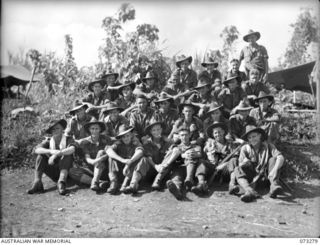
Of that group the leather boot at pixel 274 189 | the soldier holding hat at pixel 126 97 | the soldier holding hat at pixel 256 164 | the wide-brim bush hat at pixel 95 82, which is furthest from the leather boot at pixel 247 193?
the wide-brim bush hat at pixel 95 82

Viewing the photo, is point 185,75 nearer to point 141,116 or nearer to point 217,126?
point 141,116

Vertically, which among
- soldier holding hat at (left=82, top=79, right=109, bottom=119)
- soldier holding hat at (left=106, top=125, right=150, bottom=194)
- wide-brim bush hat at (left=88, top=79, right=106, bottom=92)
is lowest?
soldier holding hat at (left=106, top=125, right=150, bottom=194)

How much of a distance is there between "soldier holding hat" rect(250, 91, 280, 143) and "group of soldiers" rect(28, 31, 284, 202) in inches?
0.8

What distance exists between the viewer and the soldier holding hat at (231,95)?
8.45m

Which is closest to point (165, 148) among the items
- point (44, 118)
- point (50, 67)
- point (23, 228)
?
point (23, 228)

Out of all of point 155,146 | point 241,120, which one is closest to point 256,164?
point 241,120

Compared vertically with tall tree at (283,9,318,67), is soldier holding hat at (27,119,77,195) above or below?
below

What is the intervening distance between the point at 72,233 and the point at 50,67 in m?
9.05

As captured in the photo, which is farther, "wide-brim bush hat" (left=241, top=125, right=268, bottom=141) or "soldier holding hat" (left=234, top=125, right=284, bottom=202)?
"wide-brim bush hat" (left=241, top=125, right=268, bottom=141)

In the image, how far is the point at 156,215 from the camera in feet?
19.1

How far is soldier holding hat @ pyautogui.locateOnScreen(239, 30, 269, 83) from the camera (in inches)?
372

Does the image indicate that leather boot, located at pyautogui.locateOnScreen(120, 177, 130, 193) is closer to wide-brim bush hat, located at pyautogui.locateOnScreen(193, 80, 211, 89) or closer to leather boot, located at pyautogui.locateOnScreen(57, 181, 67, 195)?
leather boot, located at pyautogui.locateOnScreen(57, 181, 67, 195)

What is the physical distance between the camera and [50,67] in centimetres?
1323

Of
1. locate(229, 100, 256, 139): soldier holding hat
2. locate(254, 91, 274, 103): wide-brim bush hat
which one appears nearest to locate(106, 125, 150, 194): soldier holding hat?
locate(229, 100, 256, 139): soldier holding hat
